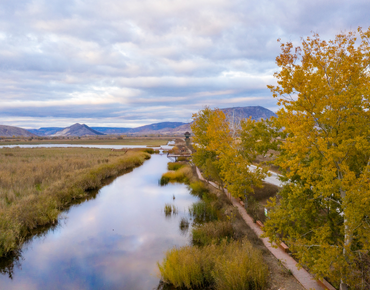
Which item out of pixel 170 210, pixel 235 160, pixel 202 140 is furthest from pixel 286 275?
pixel 202 140

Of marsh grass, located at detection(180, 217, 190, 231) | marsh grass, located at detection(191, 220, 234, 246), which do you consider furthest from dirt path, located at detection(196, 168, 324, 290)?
marsh grass, located at detection(180, 217, 190, 231)

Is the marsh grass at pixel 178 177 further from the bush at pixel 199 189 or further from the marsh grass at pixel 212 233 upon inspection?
the marsh grass at pixel 212 233

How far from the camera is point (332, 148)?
204 inches

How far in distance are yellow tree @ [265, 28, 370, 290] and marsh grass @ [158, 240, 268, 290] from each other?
1.31 meters

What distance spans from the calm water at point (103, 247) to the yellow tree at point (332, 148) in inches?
231

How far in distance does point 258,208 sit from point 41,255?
11207 mm

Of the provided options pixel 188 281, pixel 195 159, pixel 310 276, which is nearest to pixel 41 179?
pixel 195 159

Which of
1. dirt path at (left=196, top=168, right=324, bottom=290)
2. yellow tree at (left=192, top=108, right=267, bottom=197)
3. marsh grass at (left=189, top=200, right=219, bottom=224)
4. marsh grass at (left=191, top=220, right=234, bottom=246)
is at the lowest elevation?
marsh grass at (left=189, top=200, right=219, bottom=224)

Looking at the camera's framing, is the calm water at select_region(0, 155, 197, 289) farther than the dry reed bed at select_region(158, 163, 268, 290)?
Yes

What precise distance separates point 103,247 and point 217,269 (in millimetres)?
6574

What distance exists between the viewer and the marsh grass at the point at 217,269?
6797mm

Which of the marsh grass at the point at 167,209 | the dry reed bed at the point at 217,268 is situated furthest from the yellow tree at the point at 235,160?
the marsh grass at the point at 167,209

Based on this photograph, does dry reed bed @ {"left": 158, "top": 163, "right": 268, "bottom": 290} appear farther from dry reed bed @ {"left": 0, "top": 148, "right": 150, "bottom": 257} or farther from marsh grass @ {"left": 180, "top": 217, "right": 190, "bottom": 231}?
dry reed bed @ {"left": 0, "top": 148, "right": 150, "bottom": 257}

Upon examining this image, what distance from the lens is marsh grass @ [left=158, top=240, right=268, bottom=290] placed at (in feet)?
22.3
